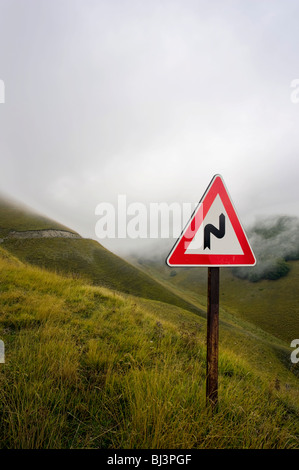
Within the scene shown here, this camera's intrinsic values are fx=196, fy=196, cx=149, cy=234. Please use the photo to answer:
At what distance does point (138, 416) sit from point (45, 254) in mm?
55739

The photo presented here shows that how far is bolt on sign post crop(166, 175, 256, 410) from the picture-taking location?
2254 mm

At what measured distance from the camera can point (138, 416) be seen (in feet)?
6.27

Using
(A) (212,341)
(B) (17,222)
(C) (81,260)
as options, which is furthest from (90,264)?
(A) (212,341)

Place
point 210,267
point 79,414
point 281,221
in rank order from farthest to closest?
point 281,221 < point 210,267 < point 79,414

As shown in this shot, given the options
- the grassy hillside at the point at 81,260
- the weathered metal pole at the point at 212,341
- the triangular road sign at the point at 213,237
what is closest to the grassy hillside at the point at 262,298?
the grassy hillside at the point at 81,260

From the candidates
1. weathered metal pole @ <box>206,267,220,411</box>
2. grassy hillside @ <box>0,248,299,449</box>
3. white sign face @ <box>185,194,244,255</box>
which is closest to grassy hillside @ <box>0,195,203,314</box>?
grassy hillside @ <box>0,248,299,449</box>

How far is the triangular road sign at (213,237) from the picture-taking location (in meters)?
2.29

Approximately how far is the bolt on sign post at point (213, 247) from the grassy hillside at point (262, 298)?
5515cm

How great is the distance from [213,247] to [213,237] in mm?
123

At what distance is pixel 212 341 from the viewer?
7.48 ft
